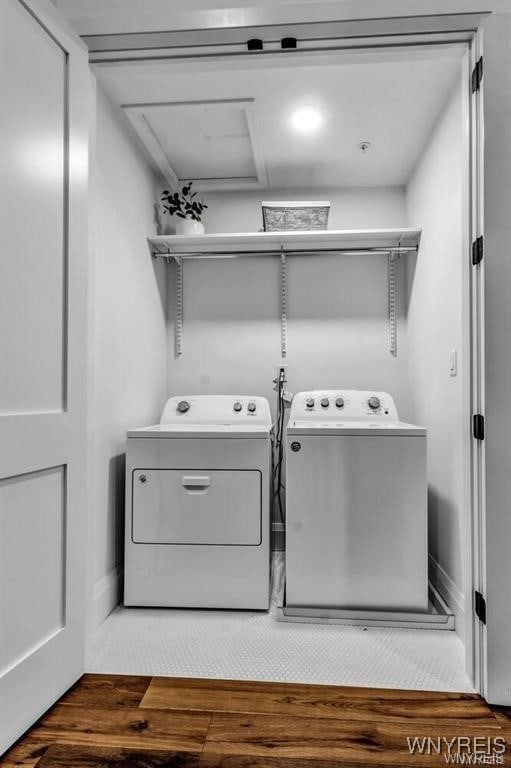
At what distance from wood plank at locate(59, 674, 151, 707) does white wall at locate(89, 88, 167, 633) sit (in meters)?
0.26

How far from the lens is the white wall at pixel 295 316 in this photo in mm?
2916

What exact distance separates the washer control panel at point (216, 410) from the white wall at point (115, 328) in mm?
144

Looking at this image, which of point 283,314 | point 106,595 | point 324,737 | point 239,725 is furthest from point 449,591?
point 283,314

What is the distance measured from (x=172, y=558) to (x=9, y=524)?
97 cm

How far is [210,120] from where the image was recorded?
89.9 inches

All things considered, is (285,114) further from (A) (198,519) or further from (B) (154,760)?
(B) (154,760)

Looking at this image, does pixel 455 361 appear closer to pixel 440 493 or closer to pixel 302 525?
pixel 440 493

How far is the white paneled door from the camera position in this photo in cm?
121

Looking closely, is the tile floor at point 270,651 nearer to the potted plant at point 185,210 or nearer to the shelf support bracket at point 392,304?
the shelf support bracket at point 392,304

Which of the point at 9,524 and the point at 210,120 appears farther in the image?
the point at 210,120

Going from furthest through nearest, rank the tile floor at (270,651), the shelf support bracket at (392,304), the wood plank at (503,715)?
the shelf support bracket at (392,304), the tile floor at (270,651), the wood plank at (503,715)

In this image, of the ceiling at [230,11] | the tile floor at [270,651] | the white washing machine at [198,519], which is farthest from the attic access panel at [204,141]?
the tile floor at [270,651]

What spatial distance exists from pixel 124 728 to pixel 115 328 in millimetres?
1510

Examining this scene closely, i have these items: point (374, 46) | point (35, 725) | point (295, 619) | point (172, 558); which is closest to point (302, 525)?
point (295, 619)
